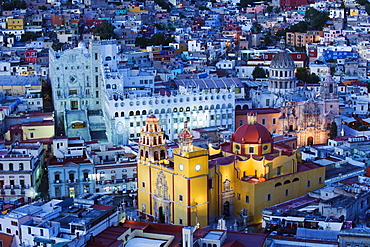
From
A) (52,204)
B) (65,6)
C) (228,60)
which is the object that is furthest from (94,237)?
(65,6)

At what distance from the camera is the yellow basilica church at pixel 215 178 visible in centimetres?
5291

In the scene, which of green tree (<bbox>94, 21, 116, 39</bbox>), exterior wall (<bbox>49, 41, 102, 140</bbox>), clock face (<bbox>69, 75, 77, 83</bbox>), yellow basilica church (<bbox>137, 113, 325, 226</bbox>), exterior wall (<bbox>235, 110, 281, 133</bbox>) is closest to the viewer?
yellow basilica church (<bbox>137, 113, 325, 226</bbox>)

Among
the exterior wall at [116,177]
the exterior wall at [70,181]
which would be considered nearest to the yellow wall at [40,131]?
the exterior wall at [116,177]

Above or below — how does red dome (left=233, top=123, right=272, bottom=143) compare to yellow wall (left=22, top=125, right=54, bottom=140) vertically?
above

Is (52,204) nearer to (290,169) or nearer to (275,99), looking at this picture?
(290,169)

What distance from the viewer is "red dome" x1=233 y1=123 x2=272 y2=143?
57.2 meters

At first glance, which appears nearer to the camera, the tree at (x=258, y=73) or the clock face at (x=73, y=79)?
the clock face at (x=73, y=79)

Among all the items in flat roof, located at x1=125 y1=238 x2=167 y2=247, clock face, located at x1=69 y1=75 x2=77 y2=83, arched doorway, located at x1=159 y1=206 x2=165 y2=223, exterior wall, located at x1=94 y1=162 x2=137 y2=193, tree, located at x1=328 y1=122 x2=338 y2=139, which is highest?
clock face, located at x1=69 y1=75 x2=77 y2=83

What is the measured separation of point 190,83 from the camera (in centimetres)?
8988

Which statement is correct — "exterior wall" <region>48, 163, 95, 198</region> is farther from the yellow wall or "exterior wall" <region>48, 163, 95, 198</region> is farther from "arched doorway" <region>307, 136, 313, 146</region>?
"arched doorway" <region>307, 136, 313, 146</region>

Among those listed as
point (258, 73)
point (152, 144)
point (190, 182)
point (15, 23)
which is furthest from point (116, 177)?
point (15, 23)

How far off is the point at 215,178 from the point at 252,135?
5265 millimetres

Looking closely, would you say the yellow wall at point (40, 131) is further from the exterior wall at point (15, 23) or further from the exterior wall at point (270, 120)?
the exterior wall at point (15, 23)

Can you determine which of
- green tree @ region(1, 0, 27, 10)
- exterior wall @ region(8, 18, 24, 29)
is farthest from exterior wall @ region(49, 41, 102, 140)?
green tree @ region(1, 0, 27, 10)
